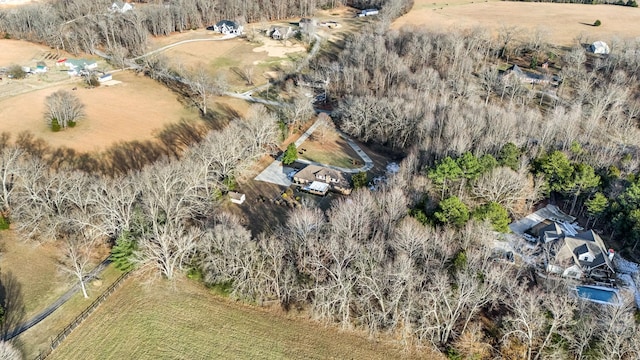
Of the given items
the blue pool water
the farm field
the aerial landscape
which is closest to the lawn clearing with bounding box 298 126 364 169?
the aerial landscape

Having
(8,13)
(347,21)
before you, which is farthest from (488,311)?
(8,13)

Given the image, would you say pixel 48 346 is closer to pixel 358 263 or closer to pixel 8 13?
pixel 358 263

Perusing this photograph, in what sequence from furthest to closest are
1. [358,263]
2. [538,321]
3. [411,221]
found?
[411,221] → [358,263] → [538,321]

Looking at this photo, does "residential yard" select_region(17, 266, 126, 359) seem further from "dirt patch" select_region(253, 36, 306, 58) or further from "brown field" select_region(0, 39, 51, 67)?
"dirt patch" select_region(253, 36, 306, 58)

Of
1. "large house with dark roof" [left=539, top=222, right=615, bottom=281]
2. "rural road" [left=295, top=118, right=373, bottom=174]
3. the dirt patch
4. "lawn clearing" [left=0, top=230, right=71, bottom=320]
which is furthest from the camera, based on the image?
the dirt patch

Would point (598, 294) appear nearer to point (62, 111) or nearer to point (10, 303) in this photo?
point (10, 303)
